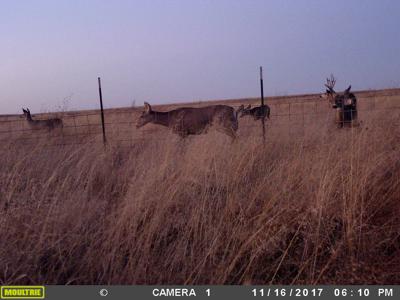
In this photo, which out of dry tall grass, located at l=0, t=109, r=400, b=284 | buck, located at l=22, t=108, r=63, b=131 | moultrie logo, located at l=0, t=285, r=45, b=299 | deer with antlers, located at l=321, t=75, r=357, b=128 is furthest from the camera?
buck, located at l=22, t=108, r=63, b=131

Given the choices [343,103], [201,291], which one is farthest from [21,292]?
[343,103]

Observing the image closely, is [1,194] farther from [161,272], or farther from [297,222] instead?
[297,222]

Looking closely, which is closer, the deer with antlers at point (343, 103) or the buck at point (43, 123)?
the deer with antlers at point (343, 103)

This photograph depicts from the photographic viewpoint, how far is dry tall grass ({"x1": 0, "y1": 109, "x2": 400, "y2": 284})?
3893 millimetres

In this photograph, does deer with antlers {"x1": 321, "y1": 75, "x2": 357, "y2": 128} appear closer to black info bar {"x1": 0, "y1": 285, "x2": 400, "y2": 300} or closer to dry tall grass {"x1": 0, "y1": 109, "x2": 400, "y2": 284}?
dry tall grass {"x1": 0, "y1": 109, "x2": 400, "y2": 284}

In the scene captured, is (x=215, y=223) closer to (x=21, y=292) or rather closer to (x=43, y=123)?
(x=21, y=292)

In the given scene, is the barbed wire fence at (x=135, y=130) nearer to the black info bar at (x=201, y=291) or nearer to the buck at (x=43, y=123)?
the buck at (x=43, y=123)

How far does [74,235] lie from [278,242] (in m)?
1.88

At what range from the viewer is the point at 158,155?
6895 mm

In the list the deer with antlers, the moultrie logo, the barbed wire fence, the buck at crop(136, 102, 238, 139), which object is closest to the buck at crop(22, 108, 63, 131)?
the barbed wire fence

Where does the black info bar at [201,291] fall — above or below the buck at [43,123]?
below

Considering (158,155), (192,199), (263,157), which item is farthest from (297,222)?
(158,155)

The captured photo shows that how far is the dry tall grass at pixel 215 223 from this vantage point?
3893mm

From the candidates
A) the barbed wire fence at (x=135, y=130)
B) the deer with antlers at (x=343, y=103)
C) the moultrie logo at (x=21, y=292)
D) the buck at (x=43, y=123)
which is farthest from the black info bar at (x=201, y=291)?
the buck at (x=43, y=123)
